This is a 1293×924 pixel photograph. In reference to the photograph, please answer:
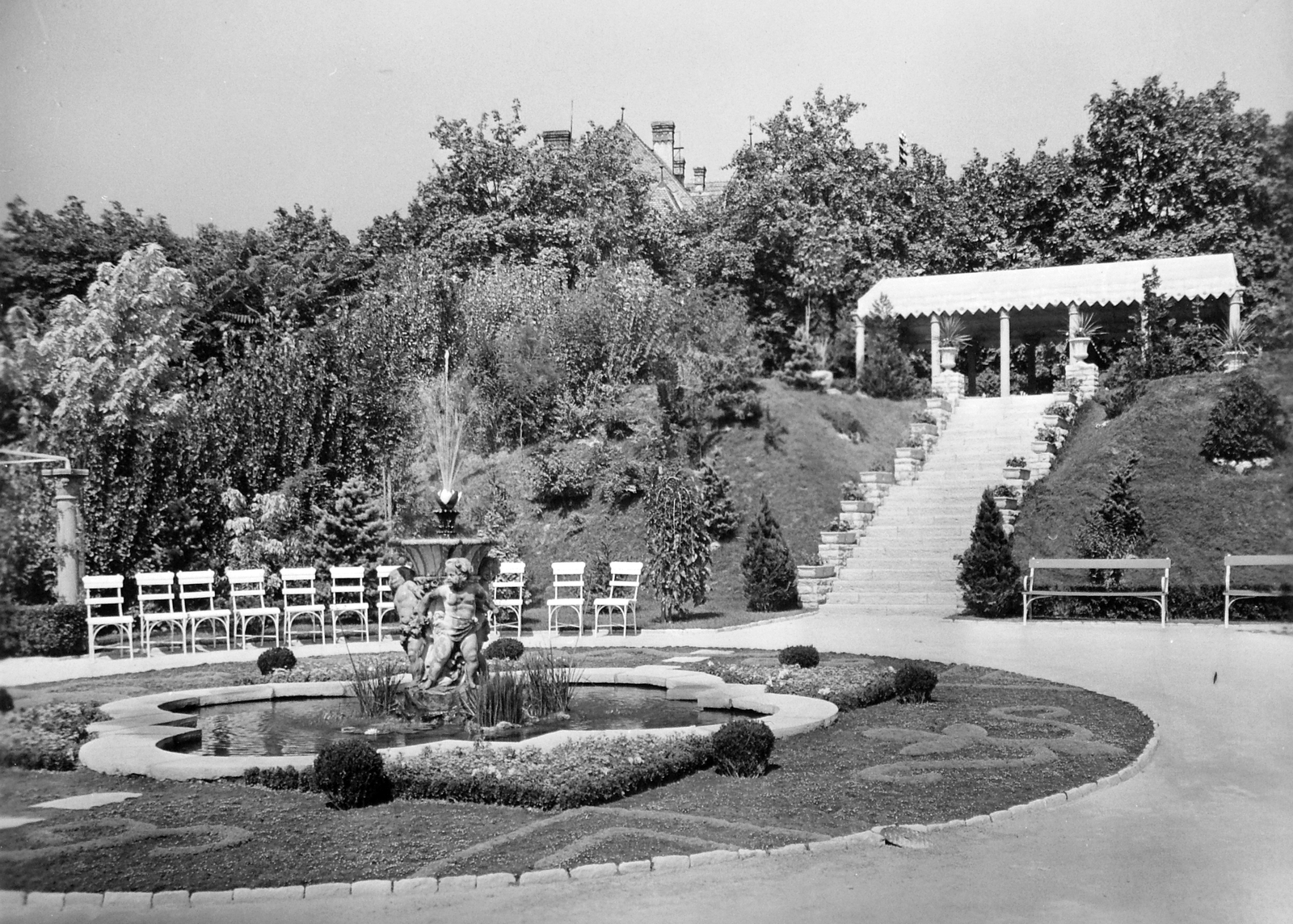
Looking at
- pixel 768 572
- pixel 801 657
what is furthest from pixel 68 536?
pixel 801 657

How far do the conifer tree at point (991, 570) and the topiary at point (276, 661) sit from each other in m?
10.3

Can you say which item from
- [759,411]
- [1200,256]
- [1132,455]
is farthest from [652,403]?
[1200,256]

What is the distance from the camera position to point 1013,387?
41.8m

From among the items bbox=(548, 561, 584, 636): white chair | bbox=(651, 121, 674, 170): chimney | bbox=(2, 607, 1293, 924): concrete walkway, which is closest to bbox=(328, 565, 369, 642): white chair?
bbox=(548, 561, 584, 636): white chair

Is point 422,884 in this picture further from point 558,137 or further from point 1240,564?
point 558,137

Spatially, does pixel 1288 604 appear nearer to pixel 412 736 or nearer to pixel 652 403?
pixel 412 736

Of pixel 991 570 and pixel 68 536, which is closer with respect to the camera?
pixel 68 536

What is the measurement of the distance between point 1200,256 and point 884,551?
1402cm

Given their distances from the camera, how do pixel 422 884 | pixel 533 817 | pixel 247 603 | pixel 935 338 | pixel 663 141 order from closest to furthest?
pixel 422 884, pixel 533 817, pixel 247 603, pixel 935 338, pixel 663 141

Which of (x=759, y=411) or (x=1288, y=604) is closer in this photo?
(x=1288, y=604)

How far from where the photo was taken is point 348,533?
21.2 meters

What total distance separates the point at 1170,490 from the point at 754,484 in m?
8.29

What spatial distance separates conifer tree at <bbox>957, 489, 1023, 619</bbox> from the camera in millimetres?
18469

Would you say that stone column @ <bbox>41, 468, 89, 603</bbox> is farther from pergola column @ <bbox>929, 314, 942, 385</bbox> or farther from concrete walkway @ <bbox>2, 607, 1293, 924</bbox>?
pergola column @ <bbox>929, 314, 942, 385</bbox>
